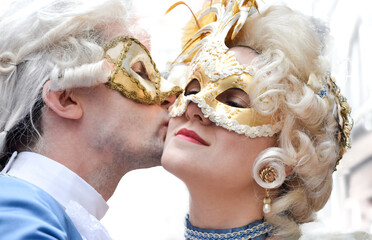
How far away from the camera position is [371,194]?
9.70ft

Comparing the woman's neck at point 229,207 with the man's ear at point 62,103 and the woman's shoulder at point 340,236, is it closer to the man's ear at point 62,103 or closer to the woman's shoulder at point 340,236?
the woman's shoulder at point 340,236

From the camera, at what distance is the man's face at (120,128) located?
2248mm

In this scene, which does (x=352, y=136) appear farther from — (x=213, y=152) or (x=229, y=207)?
(x=213, y=152)

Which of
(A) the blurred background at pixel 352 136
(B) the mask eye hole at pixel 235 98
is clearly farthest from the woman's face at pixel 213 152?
(A) the blurred background at pixel 352 136

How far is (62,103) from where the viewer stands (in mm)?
2232

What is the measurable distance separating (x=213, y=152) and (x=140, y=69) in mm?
644

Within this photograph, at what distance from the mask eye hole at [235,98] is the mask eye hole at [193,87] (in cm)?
14

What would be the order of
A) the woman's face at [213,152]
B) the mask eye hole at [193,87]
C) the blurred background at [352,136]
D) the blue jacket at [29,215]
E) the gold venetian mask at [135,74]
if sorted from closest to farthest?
the blue jacket at [29,215], the woman's face at [213,152], the mask eye hole at [193,87], the gold venetian mask at [135,74], the blurred background at [352,136]

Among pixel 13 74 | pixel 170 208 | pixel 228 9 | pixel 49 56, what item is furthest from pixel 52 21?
pixel 170 208

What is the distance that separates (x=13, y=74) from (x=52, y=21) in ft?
0.99

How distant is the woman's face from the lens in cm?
198

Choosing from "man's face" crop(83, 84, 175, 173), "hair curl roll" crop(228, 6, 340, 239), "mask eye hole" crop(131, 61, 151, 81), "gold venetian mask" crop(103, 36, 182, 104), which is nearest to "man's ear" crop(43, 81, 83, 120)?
"man's face" crop(83, 84, 175, 173)

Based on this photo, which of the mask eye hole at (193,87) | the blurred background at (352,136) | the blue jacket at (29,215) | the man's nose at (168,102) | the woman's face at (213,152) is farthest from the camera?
the blurred background at (352,136)

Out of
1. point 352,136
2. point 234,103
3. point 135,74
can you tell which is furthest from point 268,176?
point 352,136
